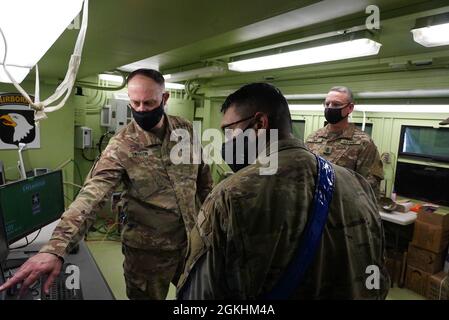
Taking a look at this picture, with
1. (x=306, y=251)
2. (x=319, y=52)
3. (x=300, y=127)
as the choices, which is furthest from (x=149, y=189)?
(x=300, y=127)

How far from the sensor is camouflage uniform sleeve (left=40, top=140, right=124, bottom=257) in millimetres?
1124

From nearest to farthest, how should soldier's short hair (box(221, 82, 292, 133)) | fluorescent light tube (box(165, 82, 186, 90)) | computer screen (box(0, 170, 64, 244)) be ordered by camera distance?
soldier's short hair (box(221, 82, 292, 133)), computer screen (box(0, 170, 64, 244)), fluorescent light tube (box(165, 82, 186, 90))

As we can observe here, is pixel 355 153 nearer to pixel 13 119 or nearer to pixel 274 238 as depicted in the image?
pixel 274 238

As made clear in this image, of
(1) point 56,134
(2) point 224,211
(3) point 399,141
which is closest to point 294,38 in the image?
(2) point 224,211

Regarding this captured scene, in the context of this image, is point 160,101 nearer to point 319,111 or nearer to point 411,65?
point 411,65

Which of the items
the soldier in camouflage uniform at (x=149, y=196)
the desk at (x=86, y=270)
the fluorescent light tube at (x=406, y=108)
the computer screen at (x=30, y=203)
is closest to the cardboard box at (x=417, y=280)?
the fluorescent light tube at (x=406, y=108)

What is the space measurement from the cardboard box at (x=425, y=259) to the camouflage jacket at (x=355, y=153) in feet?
4.10

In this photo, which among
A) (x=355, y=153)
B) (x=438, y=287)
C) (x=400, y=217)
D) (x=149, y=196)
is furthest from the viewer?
(x=400, y=217)

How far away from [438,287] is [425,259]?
273 mm

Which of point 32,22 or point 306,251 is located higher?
point 32,22

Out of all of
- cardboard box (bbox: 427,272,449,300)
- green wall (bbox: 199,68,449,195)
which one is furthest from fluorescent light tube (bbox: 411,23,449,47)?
cardboard box (bbox: 427,272,449,300)

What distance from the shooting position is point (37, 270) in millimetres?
1000

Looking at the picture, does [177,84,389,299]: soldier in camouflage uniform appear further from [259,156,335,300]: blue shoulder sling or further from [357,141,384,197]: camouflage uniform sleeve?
[357,141,384,197]: camouflage uniform sleeve

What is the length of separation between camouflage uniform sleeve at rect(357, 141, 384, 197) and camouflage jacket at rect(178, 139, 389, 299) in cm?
163
